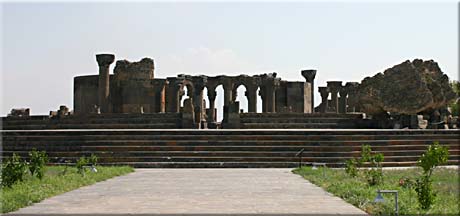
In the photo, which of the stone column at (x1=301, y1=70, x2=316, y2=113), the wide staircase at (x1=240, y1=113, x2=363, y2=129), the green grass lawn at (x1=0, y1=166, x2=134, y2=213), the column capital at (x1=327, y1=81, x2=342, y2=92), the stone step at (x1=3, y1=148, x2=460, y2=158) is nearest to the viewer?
the green grass lawn at (x1=0, y1=166, x2=134, y2=213)

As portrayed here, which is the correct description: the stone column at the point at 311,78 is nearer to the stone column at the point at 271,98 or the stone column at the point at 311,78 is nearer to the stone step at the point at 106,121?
the stone column at the point at 271,98

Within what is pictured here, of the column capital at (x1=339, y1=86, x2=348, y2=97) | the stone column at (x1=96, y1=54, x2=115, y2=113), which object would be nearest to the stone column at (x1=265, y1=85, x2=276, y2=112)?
the column capital at (x1=339, y1=86, x2=348, y2=97)

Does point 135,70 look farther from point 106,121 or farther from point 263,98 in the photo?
point 106,121

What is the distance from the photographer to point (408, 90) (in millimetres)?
25734

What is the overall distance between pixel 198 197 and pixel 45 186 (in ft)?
9.40

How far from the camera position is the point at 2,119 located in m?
29.0

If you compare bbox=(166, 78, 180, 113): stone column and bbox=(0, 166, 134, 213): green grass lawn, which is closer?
bbox=(0, 166, 134, 213): green grass lawn

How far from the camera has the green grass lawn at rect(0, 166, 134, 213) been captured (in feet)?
30.4

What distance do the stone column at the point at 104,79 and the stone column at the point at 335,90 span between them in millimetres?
14919

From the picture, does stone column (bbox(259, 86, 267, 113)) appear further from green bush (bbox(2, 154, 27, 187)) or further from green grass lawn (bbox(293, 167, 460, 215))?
green bush (bbox(2, 154, 27, 187))

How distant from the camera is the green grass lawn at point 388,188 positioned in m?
8.45

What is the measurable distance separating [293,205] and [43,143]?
11654 millimetres

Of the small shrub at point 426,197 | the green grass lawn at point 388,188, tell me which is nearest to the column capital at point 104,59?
the green grass lawn at point 388,188

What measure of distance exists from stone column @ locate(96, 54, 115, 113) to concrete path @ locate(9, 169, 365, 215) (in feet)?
61.5
